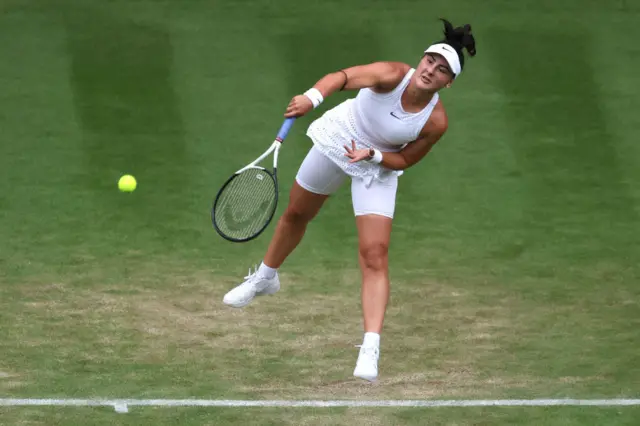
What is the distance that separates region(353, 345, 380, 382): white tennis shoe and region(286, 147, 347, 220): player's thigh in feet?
4.55

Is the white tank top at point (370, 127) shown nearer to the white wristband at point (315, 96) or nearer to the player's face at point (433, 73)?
the player's face at point (433, 73)

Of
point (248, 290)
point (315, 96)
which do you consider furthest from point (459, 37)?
point (248, 290)

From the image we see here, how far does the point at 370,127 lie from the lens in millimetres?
11234

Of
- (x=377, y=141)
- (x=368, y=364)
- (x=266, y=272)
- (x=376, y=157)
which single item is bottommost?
(x=266, y=272)

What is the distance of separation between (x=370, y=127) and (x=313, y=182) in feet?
2.21

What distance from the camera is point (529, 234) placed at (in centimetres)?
1474

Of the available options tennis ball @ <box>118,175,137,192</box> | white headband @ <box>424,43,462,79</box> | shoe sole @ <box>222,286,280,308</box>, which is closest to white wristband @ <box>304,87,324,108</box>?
white headband @ <box>424,43,462,79</box>

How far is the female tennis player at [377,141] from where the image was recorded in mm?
10797

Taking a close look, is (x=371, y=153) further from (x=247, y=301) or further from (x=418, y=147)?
(x=247, y=301)

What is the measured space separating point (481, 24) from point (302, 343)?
7.22 meters

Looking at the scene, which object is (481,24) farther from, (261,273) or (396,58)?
(261,273)

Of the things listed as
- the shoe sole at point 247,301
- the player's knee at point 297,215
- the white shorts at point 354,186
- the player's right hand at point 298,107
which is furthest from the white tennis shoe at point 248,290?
the player's right hand at point 298,107

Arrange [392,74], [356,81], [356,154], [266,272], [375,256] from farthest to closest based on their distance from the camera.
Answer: [266,272] < [375,256] < [392,74] < [356,154] < [356,81]

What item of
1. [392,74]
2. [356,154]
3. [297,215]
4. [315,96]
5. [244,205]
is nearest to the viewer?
[315,96]
